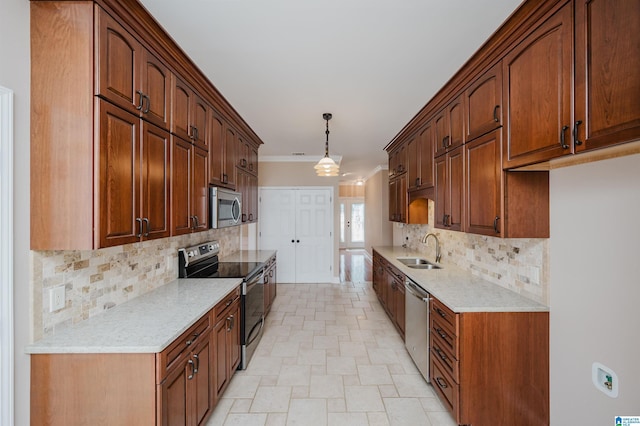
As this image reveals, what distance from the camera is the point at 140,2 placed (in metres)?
1.63

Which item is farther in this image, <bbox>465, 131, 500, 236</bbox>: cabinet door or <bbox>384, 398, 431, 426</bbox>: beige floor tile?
<bbox>384, 398, 431, 426</bbox>: beige floor tile

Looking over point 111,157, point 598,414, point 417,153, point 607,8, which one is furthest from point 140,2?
point 598,414

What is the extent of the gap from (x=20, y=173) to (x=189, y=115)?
4.06 feet

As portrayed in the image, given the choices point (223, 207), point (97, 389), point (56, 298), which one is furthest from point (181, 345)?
point (223, 207)

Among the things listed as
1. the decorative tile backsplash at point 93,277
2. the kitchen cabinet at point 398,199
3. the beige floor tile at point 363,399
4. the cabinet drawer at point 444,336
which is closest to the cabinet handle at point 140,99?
the decorative tile backsplash at point 93,277

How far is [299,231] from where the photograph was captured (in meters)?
6.24

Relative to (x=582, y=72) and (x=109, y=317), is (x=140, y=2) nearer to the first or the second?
(x=109, y=317)

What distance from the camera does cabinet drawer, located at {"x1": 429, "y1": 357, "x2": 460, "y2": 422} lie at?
199 cm

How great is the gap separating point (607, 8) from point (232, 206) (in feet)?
10.3

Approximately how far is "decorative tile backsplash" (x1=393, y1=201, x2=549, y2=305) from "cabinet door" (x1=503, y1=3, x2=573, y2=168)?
0.69 meters

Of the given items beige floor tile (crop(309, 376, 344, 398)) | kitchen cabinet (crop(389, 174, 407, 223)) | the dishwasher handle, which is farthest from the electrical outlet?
kitchen cabinet (crop(389, 174, 407, 223))

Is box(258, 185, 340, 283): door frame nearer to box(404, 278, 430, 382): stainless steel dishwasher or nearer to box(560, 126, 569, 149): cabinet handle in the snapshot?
box(404, 278, 430, 382): stainless steel dishwasher

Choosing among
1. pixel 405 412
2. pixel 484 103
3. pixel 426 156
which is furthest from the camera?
pixel 426 156

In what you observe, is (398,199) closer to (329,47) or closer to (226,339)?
(329,47)
